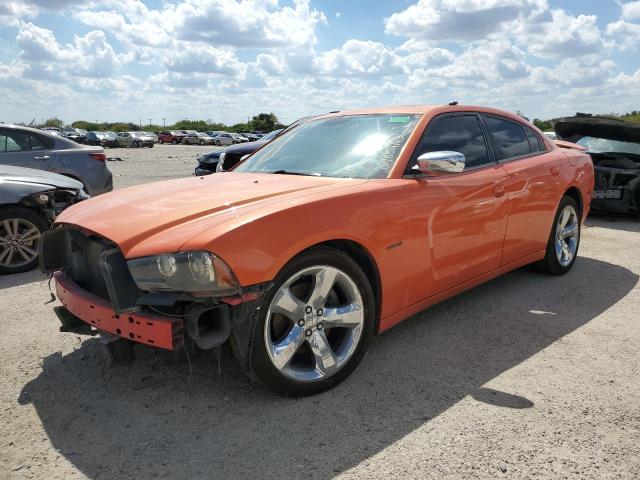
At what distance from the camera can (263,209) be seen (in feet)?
8.82

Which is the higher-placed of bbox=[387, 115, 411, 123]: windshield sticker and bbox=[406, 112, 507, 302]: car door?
bbox=[387, 115, 411, 123]: windshield sticker

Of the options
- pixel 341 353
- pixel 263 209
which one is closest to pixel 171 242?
pixel 263 209

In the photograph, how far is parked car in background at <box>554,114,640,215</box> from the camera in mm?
8125

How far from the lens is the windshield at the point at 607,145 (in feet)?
28.1

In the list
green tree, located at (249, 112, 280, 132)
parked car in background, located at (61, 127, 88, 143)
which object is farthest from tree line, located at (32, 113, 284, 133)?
parked car in background, located at (61, 127, 88, 143)

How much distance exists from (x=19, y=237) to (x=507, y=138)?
15.3ft

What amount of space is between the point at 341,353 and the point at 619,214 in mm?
7661

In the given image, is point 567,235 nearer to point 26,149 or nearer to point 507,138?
point 507,138

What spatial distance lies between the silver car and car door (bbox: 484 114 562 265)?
5.81 metres

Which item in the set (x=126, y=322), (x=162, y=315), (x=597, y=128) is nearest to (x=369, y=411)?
(x=162, y=315)

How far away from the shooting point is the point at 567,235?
522 centimetres

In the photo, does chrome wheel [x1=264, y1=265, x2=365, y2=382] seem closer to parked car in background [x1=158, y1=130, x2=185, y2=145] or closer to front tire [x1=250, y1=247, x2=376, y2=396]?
front tire [x1=250, y1=247, x2=376, y2=396]

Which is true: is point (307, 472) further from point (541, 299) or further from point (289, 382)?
point (541, 299)

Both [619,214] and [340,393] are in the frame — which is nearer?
[340,393]
